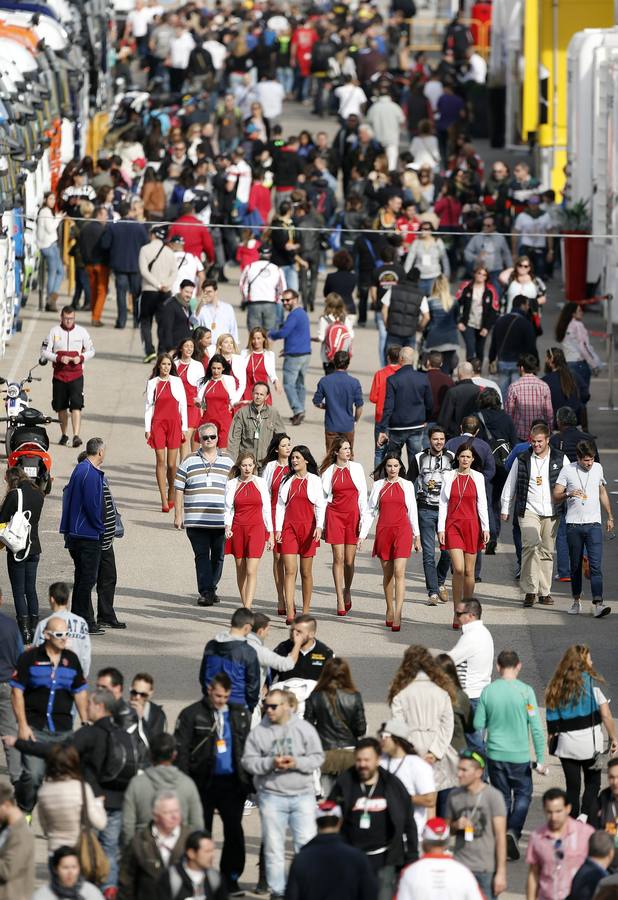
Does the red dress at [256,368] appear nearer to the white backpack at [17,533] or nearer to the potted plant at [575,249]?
the white backpack at [17,533]

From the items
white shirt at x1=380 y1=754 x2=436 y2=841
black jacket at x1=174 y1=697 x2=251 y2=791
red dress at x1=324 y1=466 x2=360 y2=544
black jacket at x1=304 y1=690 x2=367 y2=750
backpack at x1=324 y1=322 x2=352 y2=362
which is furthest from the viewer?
backpack at x1=324 y1=322 x2=352 y2=362

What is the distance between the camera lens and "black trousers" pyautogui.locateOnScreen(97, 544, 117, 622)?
16188 mm

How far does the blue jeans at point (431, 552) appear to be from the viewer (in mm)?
16938

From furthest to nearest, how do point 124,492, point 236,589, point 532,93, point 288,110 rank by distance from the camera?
point 288,110 < point 532,93 < point 124,492 < point 236,589

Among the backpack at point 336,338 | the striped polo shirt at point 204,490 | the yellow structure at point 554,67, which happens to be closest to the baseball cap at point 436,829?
the striped polo shirt at point 204,490

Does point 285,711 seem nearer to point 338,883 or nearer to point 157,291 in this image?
point 338,883

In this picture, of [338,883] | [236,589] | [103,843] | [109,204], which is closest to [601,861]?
[338,883]

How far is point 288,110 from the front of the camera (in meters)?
44.2

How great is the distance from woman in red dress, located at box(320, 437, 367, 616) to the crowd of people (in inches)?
0.9

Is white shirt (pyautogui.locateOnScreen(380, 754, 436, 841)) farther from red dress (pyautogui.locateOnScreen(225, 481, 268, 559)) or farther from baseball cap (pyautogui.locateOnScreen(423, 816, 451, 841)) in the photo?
red dress (pyautogui.locateOnScreen(225, 481, 268, 559))

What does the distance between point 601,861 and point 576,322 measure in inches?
471

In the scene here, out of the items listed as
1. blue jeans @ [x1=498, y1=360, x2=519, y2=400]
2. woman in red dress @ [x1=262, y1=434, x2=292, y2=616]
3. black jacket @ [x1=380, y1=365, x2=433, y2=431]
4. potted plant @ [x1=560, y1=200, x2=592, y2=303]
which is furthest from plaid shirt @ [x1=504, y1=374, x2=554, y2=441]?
potted plant @ [x1=560, y1=200, x2=592, y2=303]

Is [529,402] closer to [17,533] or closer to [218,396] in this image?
[218,396]

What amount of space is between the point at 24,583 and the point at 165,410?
371 centimetres
